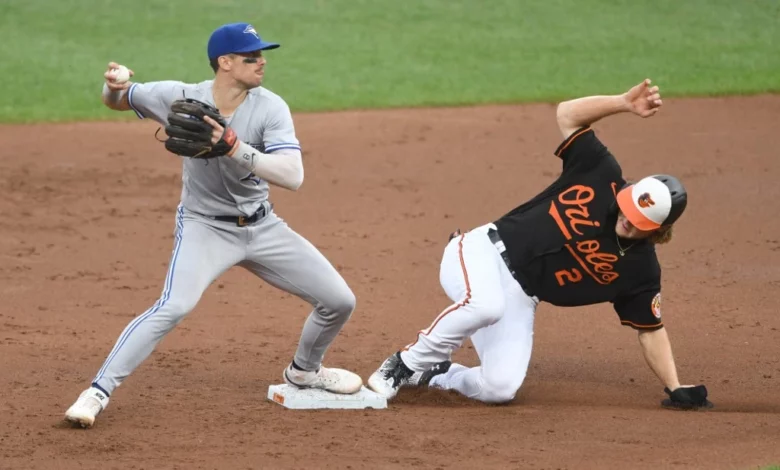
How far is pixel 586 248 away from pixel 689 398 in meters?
0.86

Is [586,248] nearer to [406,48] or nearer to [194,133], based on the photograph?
[194,133]

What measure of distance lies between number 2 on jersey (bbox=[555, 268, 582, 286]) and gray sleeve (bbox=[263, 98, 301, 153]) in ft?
4.81

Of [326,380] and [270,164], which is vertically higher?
[270,164]

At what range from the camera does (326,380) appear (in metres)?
6.00

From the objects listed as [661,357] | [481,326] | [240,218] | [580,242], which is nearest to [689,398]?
[661,357]

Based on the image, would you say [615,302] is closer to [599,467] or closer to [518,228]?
[518,228]

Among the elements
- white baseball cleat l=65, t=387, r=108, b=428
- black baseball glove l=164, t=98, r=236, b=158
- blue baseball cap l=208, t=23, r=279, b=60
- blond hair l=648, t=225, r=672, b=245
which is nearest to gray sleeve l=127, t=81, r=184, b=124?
blue baseball cap l=208, t=23, r=279, b=60

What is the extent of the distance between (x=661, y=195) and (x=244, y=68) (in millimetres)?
1977

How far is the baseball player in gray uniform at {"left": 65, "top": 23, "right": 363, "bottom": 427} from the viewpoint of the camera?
5426mm

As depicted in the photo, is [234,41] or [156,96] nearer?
[234,41]

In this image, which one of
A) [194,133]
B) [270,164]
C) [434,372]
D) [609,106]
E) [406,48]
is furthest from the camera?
[406,48]

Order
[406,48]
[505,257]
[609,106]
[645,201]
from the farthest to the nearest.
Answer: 1. [406,48]
2. [505,257]
3. [609,106]
4. [645,201]

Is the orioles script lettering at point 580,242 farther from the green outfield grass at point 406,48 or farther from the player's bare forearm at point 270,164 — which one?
the green outfield grass at point 406,48

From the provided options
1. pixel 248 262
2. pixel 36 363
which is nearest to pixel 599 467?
pixel 248 262
